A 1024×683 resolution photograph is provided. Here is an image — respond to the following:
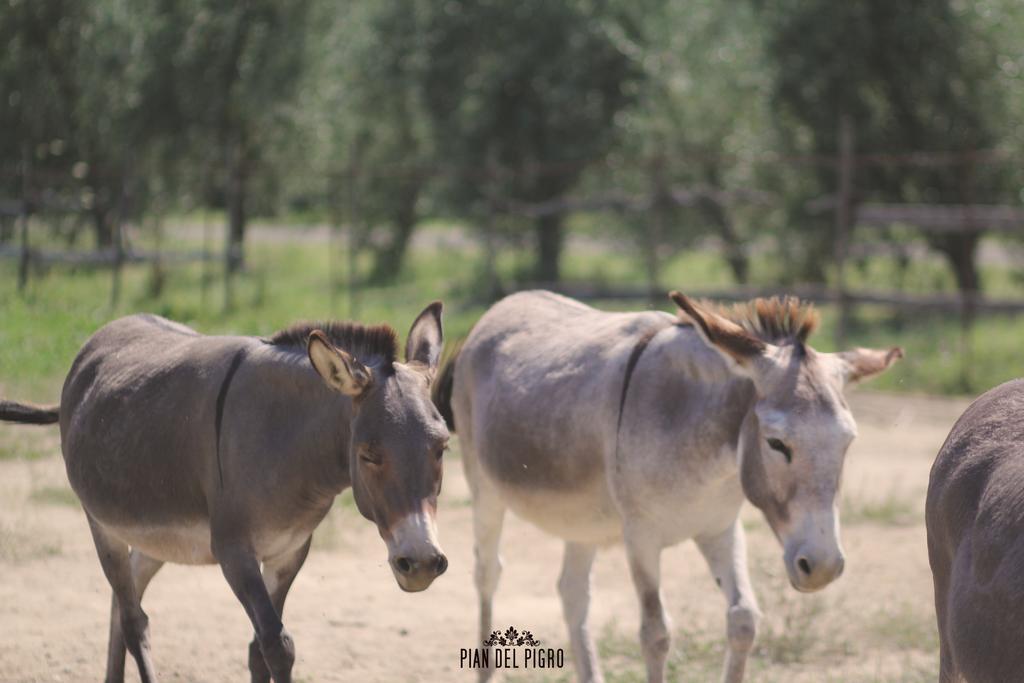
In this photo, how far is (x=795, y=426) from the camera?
4.07 m

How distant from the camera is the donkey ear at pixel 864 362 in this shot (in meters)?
4.34

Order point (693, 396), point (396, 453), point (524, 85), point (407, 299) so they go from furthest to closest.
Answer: point (524, 85), point (407, 299), point (693, 396), point (396, 453)

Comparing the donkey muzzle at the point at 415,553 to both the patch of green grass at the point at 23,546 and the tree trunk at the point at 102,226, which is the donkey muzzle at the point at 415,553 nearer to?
the patch of green grass at the point at 23,546

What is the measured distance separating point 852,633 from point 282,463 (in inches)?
131

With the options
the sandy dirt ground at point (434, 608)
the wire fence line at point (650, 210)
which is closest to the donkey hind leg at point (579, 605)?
the sandy dirt ground at point (434, 608)

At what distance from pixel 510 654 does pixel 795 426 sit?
2.32 metres

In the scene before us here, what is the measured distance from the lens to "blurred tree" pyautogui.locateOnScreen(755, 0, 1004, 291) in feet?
58.6

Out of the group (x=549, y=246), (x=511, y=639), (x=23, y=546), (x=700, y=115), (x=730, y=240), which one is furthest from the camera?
(x=700, y=115)

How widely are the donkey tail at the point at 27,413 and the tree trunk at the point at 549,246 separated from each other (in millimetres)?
14124

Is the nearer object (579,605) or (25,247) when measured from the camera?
(579,605)

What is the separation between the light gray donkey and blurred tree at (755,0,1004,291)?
13069mm

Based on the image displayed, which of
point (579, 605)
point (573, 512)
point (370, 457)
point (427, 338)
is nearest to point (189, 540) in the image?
point (370, 457)

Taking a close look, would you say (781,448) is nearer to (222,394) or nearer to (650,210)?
(222,394)

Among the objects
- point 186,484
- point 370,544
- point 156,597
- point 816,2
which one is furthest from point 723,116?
point 186,484
